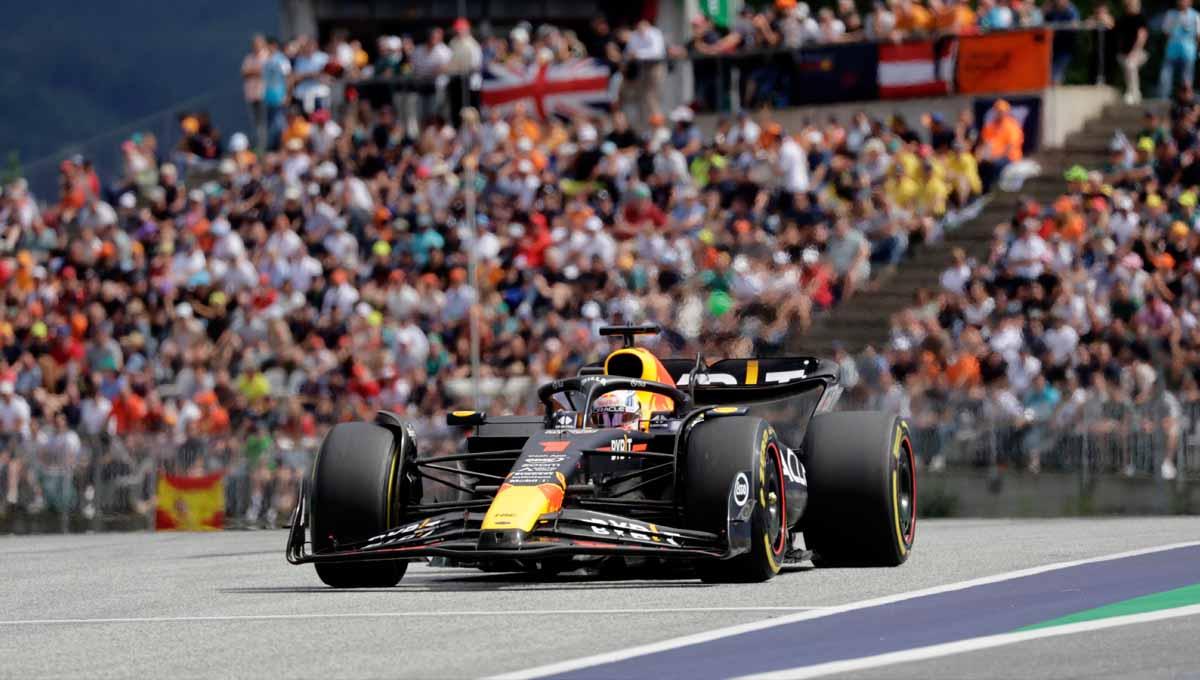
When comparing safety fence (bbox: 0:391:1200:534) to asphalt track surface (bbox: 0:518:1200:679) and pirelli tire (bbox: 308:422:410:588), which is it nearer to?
asphalt track surface (bbox: 0:518:1200:679)

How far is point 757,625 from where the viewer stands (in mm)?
9891

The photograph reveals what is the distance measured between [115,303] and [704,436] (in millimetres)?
18086

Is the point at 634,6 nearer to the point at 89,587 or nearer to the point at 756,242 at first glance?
the point at 756,242

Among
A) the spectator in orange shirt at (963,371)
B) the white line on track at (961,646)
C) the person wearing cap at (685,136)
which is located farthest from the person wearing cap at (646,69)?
the white line on track at (961,646)

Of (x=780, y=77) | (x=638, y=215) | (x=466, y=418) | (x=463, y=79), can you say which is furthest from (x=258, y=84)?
(x=466, y=418)

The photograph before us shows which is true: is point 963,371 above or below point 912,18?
below

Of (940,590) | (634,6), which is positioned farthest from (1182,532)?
(634,6)

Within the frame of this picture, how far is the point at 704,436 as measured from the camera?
12.1 metres

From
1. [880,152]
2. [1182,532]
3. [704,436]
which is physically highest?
[880,152]

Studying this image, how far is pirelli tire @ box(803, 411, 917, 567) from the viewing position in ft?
42.4

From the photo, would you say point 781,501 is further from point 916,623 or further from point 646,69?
point 646,69

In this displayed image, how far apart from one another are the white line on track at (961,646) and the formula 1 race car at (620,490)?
8.07 feet

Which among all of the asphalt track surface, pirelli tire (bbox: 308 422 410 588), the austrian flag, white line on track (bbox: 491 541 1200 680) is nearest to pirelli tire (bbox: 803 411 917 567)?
the asphalt track surface

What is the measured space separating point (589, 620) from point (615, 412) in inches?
124
